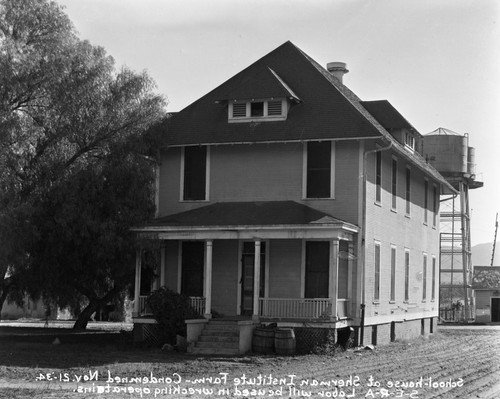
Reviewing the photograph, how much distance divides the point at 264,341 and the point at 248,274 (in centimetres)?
340

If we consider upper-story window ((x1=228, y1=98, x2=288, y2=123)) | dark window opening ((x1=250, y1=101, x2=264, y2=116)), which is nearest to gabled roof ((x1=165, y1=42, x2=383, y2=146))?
upper-story window ((x1=228, y1=98, x2=288, y2=123))

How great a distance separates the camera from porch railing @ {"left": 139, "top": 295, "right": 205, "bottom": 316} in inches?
1086

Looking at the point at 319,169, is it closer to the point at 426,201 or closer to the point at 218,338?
the point at 218,338

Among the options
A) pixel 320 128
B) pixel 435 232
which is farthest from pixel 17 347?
pixel 435 232

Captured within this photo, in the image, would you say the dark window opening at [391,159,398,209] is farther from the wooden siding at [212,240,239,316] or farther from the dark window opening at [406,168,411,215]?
the wooden siding at [212,240,239,316]

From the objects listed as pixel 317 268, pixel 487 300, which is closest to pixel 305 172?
pixel 317 268

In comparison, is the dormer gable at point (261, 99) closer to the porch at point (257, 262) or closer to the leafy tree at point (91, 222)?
the porch at point (257, 262)

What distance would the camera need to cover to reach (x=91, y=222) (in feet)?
89.2

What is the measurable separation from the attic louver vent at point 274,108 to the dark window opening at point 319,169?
159 centimetres

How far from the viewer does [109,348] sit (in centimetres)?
2659

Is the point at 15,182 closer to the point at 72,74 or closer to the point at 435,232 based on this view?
the point at 72,74

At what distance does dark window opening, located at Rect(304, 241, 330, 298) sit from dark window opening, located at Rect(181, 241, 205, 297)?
3420 mm

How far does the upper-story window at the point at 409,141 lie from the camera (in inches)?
1325

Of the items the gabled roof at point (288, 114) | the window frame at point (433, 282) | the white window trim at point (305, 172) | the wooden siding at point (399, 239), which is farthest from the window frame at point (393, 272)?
the window frame at point (433, 282)
